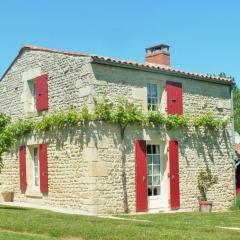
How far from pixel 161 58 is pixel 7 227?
10947 millimetres

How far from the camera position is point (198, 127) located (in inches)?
724

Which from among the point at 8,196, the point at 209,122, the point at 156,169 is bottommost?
the point at 8,196

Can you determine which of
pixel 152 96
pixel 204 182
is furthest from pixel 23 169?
pixel 204 182

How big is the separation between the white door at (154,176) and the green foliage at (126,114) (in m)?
1.28

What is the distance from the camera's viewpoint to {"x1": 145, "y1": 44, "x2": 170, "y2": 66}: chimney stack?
802 inches

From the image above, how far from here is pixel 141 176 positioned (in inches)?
648

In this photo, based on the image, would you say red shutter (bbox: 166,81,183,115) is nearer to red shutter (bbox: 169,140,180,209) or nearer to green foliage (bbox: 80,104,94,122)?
red shutter (bbox: 169,140,180,209)

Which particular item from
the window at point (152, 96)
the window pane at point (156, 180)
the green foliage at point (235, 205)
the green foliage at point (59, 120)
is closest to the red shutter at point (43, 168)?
the green foliage at point (59, 120)

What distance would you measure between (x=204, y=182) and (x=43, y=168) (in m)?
5.56

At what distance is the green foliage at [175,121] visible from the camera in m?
17.3

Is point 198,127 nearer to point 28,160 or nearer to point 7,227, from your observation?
point 28,160

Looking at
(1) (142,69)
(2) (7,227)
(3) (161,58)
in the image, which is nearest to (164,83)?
(1) (142,69)

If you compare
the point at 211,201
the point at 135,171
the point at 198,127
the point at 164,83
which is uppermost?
the point at 164,83

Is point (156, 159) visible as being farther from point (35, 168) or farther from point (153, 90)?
point (35, 168)
